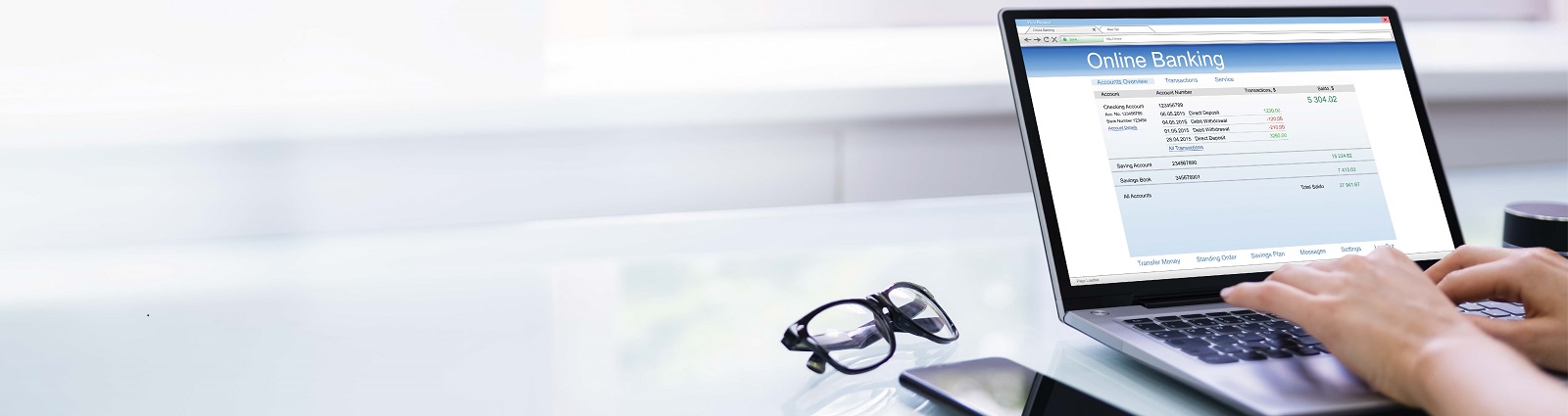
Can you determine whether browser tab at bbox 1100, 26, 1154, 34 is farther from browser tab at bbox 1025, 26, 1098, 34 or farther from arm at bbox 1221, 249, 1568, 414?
arm at bbox 1221, 249, 1568, 414

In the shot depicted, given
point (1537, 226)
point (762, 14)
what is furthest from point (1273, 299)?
point (762, 14)

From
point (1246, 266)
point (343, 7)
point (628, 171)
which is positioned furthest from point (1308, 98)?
point (343, 7)

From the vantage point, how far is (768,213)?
1.17 meters

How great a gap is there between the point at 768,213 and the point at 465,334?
19.6 inches

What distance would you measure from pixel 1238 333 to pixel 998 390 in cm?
16

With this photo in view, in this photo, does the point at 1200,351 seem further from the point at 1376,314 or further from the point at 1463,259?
the point at 1463,259

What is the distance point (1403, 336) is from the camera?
0.52 metres

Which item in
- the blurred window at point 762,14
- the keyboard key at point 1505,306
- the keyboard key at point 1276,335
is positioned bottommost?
the keyboard key at point 1505,306

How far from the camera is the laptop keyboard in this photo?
58 centimetres

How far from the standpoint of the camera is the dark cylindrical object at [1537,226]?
33.7 inches

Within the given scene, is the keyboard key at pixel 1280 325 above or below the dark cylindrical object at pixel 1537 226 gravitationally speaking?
below

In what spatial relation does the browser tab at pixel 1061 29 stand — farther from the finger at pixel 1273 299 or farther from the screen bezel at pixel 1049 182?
the finger at pixel 1273 299

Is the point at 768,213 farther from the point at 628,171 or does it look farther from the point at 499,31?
the point at 499,31

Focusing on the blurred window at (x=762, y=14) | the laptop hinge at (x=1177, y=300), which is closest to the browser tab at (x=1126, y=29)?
the laptop hinge at (x=1177, y=300)
